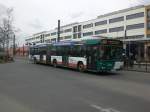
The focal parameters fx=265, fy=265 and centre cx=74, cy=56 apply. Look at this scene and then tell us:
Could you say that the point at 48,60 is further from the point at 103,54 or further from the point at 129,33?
the point at 129,33

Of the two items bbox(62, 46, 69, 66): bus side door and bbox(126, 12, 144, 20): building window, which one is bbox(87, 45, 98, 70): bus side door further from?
bbox(126, 12, 144, 20): building window

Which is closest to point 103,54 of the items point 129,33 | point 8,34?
point 8,34

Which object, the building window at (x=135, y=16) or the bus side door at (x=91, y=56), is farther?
the building window at (x=135, y=16)

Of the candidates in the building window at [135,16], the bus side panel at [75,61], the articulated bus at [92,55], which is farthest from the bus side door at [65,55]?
the building window at [135,16]

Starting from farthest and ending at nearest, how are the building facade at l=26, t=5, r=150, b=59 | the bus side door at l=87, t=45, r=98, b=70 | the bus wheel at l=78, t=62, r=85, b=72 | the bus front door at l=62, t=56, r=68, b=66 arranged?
1. the building facade at l=26, t=5, r=150, b=59
2. the bus front door at l=62, t=56, r=68, b=66
3. the bus wheel at l=78, t=62, r=85, b=72
4. the bus side door at l=87, t=45, r=98, b=70

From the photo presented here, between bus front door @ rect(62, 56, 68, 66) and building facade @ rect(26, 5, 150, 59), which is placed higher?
building facade @ rect(26, 5, 150, 59)

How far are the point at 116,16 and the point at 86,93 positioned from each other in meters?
73.8

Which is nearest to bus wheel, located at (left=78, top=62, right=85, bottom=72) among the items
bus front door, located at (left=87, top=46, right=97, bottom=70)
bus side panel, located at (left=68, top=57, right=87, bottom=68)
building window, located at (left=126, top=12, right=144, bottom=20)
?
bus side panel, located at (left=68, top=57, right=87, bottom=68)

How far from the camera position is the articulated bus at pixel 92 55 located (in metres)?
19.9

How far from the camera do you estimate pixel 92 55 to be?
2053 centimetres

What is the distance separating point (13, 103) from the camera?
29.2ft

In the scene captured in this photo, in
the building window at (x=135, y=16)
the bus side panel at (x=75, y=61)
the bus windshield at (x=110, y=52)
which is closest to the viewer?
the bus windshield at (x=110, y=52)

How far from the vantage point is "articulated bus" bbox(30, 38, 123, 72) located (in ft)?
65.3

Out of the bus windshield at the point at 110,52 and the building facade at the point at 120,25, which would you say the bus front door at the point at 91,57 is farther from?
the building facade at the point at 120,25
